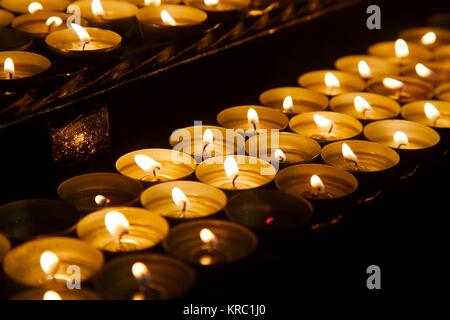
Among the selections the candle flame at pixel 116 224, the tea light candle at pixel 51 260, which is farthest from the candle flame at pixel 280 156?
the tea light candle at pixel 51 260

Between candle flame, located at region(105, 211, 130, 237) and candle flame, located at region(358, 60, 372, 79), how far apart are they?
109 cm

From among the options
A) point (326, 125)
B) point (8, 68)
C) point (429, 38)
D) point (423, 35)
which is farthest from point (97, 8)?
point (423, 35)

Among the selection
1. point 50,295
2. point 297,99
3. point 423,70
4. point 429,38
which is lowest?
point 50,295

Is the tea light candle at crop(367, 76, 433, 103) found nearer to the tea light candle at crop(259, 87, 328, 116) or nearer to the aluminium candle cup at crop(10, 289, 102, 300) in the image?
the tea light candle at crop(259, 87, 328, 116)

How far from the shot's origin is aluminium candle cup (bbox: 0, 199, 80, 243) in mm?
1503

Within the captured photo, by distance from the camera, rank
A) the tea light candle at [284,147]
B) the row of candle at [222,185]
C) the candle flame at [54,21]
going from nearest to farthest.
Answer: the row of candle at [222,185]
the tea light candle at [284,147]
the candle flame at [54,21]

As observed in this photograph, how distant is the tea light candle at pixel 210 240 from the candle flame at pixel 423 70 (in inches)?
41.2

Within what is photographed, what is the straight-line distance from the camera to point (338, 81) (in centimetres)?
225

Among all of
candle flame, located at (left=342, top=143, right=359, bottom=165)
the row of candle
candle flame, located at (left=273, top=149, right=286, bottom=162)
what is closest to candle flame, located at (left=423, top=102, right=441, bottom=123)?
the row of candle

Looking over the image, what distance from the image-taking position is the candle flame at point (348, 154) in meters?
1.77

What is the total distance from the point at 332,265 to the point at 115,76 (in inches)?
27.1

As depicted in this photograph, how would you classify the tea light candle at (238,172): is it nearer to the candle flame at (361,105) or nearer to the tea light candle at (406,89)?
the candle flame at (361,105)

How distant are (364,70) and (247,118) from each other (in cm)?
49

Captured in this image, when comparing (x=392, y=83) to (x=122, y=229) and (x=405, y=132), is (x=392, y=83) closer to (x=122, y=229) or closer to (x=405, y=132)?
(x=405, y=132)
